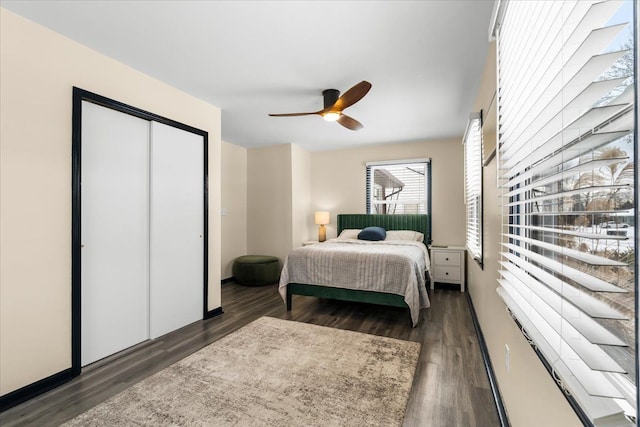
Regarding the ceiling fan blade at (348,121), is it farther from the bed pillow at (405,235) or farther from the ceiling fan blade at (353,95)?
the bed pillow at (405,235)

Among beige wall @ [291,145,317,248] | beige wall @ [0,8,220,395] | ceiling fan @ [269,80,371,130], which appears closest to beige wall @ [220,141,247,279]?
beige wall @ [291,145,317,248]

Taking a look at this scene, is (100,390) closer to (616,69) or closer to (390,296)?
(390,296)

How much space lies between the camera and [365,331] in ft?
9.94

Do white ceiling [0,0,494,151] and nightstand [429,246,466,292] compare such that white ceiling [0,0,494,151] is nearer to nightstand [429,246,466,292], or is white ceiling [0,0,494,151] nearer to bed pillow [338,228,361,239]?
nightstand [429,246,466,292]

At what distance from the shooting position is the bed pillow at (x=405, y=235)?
5008 millimetres

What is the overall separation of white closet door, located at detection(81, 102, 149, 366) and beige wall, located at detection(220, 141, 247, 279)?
246 centimetres

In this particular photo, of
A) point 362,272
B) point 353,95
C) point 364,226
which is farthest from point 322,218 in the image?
point 353,95

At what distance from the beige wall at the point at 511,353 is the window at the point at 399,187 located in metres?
2.75

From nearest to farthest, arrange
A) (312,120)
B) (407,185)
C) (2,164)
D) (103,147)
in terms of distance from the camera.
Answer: (2,164)
(103,147)
(312,120)
(407,185)

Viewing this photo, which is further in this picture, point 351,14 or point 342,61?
point 342,61

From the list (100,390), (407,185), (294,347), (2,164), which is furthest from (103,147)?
(407,185)

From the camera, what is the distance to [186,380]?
211 cm

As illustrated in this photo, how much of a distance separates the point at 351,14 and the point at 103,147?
223 cm

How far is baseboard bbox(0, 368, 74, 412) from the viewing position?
6.10 feet
